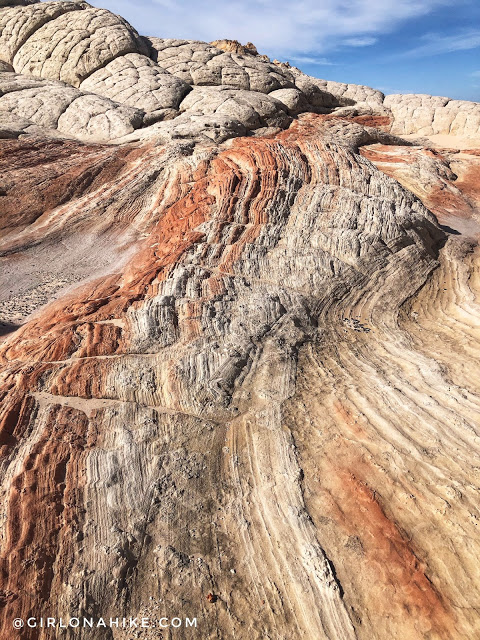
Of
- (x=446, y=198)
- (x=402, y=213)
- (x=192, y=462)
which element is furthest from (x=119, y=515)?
(x=446, y=198)

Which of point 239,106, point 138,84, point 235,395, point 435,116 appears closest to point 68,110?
point 138,84

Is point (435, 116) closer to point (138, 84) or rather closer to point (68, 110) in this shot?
point (138, 84)

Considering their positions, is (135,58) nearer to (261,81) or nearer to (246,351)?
(261,81)

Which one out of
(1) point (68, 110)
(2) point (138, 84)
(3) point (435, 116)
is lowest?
(1) point (68, 110)

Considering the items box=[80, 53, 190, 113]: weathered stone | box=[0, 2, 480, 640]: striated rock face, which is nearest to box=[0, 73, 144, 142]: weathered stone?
box=[80, 53, 190, 113]: weathered stone

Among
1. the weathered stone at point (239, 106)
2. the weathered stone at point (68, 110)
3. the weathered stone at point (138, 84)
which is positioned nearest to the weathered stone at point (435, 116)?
the weathered stone at point (239, 106)

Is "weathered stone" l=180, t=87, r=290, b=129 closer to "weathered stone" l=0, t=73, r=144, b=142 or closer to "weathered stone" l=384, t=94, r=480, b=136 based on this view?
"weathered stone" l=0, t=73, r=144, b=142

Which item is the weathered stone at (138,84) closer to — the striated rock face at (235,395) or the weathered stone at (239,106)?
the weathered stone at (239,106)

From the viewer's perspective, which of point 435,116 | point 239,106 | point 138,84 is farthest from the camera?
point 435,116

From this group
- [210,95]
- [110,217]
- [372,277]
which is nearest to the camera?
[372,277]
